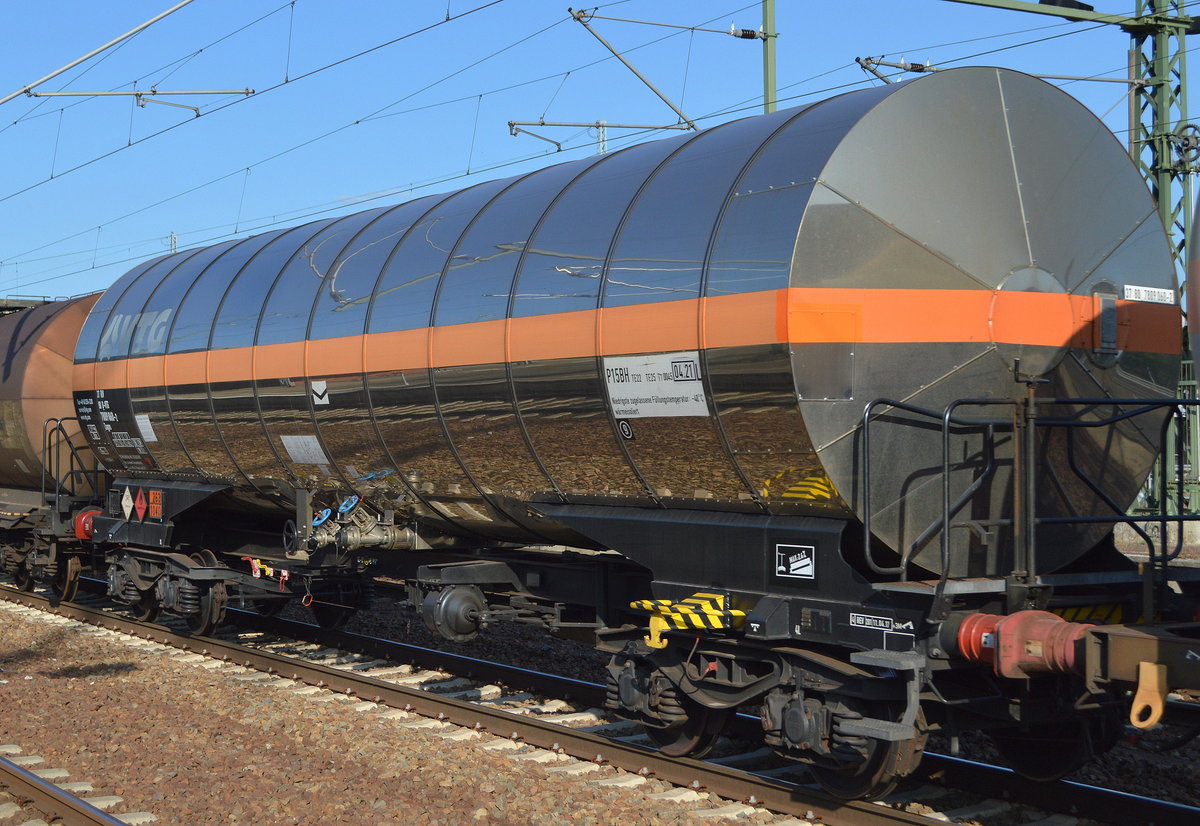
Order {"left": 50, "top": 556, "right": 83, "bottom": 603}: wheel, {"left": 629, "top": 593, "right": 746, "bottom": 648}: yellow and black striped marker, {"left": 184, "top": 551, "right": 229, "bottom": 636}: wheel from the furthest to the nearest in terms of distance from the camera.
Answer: {"left": 50, "top": 556, "right": 83, "bottom": 603}: wheel → {"left": 184, "top": 551, "right": 229, "bottom": 636}: wheel → {"left": 629, "top": 593, "right": 746, "bottom": 648}: yellow and black striped marker

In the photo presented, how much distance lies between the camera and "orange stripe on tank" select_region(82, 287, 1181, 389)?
6301mm

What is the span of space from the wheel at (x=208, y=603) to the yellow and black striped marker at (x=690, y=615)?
685 cm

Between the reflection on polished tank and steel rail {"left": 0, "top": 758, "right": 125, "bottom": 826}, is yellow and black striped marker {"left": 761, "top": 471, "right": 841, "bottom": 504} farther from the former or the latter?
steel rail {"left": 0, "top": 758, "right": 125, "bottom": 826}

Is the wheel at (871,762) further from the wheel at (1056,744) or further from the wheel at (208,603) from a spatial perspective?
the wheel at (208,603)

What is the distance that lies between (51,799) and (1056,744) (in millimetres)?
5948

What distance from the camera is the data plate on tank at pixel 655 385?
687cm

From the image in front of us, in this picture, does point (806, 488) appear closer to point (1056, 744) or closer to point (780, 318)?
point (780, 318)

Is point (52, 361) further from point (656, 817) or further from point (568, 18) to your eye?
point (656, 817)

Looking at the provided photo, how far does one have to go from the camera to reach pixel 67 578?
618 inches

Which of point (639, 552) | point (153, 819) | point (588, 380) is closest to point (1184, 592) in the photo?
point (639, 552)

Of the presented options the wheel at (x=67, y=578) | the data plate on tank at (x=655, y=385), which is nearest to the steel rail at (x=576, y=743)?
the data plate on tank at (x=655, y=385)

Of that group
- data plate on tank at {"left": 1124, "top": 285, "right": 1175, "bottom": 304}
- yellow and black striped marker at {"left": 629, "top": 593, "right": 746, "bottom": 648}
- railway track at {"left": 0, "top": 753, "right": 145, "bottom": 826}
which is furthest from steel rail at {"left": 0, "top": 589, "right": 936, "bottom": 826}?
data plate on tank at {"left": 1124, "top": 285, "right": 1175, "bottom": 304}

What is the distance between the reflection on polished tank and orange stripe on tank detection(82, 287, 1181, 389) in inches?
0.6

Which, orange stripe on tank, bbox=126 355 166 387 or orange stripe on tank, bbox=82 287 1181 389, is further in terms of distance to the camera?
orange stripe on tank, bbox=126 355 166 387
